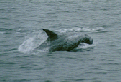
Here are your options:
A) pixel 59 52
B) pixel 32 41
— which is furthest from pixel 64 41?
pixel 32 41

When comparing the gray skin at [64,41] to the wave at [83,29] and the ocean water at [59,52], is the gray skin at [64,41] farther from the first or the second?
the wave at [83,29]

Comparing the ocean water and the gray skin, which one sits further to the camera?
the gray skin

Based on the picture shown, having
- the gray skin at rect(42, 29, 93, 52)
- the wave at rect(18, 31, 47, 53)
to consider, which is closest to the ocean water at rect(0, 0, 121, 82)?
the wave at rect(18, 31, 47, 53)

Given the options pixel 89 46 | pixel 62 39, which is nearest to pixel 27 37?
pixel 62 39

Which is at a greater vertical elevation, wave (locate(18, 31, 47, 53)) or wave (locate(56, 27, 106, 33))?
wave (locate(56, 27, 106, 33))

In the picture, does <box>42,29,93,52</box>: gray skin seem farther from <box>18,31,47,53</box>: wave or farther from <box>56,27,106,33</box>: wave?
<box>56,27,106,33</box>: wave

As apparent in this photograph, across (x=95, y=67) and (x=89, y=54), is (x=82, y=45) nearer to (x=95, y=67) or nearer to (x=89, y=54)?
(x=89, y=54)

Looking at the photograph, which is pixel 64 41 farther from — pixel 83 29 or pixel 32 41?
pixel 83 29
